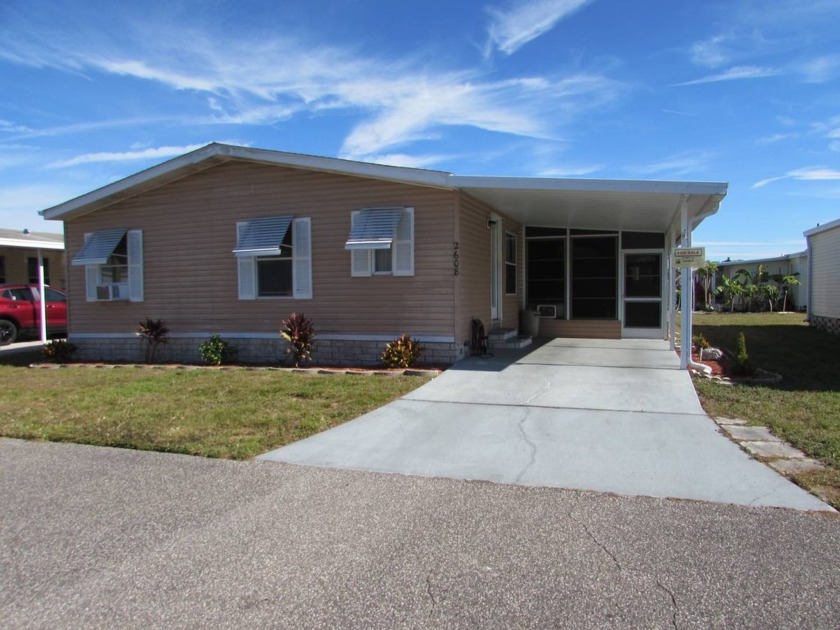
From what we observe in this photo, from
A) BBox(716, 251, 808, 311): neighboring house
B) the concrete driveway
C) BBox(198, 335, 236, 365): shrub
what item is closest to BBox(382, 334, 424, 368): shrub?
the concrete driveway

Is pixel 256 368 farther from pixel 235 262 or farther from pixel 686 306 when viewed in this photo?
pixel 686 306

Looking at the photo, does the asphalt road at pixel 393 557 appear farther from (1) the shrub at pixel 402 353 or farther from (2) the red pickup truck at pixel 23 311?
(2) the red pickup truck at pixel 23 311

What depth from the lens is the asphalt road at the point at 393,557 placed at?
2.91 meters

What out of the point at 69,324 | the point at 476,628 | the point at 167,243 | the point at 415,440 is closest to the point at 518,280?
the point at 167,243

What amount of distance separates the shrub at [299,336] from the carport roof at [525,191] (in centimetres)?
268

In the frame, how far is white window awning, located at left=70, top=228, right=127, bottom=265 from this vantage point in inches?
483

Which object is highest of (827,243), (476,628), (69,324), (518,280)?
(827,243)

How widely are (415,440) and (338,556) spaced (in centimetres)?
258

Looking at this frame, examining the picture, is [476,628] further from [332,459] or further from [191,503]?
[332,459]

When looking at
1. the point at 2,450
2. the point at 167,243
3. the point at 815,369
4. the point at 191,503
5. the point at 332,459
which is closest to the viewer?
the point at 191,503

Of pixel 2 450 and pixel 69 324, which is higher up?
pixel 69 324

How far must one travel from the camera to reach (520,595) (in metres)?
3.05

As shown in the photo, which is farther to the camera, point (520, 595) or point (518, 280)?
point (518, 280)

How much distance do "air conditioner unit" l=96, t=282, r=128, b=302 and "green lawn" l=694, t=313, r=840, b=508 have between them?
428 inches
